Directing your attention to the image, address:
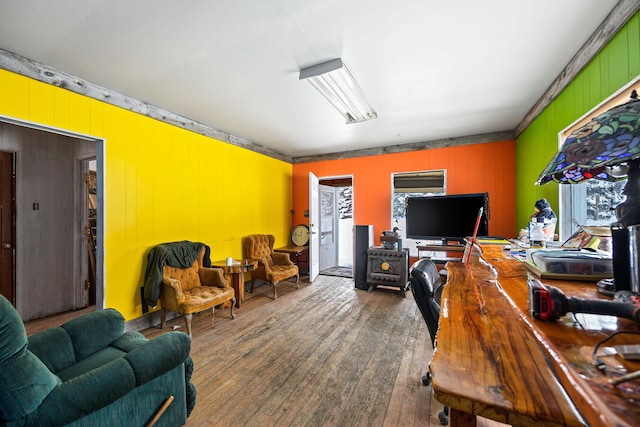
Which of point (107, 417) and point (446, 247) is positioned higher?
point (446, 247)

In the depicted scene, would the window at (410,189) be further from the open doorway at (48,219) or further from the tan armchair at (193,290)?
the open doorway at (48,219)

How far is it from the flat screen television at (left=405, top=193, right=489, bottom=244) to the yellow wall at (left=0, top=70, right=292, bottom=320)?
116 inches

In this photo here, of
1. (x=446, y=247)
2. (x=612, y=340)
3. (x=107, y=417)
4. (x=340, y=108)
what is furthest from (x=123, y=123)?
(x=446, y=247)

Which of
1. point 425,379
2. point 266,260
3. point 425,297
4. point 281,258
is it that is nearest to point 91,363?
point 425,297

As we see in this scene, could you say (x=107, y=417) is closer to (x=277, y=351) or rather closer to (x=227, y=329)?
(x=277, y=351)

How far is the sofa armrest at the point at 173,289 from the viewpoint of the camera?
2.76 m

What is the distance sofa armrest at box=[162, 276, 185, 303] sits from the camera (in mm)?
2758

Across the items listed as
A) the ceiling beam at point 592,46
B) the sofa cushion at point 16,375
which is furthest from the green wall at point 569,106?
the sofa cushion at point 16,375

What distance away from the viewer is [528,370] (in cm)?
56

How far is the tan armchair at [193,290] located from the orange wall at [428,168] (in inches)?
108

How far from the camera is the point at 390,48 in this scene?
208 cm

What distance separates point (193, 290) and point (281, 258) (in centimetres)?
170

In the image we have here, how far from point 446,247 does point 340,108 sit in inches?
98.3

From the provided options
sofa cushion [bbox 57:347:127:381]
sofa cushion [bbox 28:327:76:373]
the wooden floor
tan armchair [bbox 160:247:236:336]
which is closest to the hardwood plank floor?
the wooden floor
